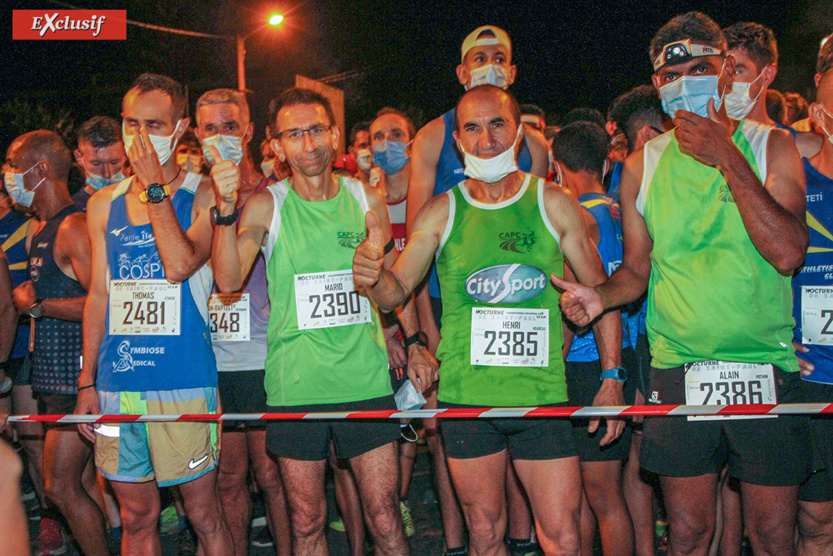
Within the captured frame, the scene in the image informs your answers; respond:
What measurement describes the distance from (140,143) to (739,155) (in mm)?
2927

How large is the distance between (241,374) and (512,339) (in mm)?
2185

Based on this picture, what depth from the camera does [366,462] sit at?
12.3 ft

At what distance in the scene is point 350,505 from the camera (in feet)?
15.2

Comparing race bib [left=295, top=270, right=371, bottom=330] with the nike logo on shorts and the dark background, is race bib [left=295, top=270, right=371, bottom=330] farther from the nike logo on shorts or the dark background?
the dark background

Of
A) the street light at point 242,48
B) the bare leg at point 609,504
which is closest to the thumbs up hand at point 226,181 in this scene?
the bare leg at point 609,504

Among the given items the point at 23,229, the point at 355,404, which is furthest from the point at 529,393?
the point at 23,229

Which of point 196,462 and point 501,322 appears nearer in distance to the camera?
point 501,322

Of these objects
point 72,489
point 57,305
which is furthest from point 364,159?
point 72,489

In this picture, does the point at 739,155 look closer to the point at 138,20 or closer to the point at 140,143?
the point at 140,143

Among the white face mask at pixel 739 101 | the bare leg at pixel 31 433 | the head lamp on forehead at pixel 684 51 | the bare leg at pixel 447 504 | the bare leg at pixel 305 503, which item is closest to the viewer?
the head lamp on forehead at pixel 684 51

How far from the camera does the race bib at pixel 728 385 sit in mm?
3221

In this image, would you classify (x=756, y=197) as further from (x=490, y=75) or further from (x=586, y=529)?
(x=490, y=75)

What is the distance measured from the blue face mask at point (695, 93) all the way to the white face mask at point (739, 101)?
1138mm

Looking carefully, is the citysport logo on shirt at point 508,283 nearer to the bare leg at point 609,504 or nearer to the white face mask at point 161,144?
the bare leg at point 609,504
